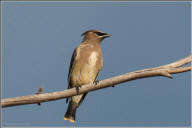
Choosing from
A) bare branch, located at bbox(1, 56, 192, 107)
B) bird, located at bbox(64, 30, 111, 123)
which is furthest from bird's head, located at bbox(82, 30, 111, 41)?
bare branch, located at bbox(1, 56, 192, 107)

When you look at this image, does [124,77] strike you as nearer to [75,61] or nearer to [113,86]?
[113,86]

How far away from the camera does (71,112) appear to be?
7285mm

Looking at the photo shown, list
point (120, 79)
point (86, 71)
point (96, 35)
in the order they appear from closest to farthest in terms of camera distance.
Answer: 1. point (120, 79)
2. point (86, 71)
3. point (96, 35)

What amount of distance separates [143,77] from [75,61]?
1758 mm

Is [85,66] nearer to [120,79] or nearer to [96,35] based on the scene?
[96,35]

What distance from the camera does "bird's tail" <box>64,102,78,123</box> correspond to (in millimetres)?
7227

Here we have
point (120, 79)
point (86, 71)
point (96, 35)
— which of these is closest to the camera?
point (120, 79)

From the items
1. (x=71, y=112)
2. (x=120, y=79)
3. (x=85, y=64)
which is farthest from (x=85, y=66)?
(x=120, y=79)

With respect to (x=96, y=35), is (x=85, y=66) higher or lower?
lower

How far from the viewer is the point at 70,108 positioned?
24.0 ft

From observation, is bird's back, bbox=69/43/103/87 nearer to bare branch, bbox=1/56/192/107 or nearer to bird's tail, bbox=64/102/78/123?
bird's tail, bbox=64/102/78/123

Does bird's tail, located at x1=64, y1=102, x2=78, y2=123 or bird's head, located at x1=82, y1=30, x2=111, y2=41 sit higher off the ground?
bird's head, located at x1=82, y1=30, x2=111, y2=41

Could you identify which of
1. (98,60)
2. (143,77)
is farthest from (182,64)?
(98,60)

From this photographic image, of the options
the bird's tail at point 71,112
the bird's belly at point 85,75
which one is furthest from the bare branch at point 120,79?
the bird's tail at point 71,112
